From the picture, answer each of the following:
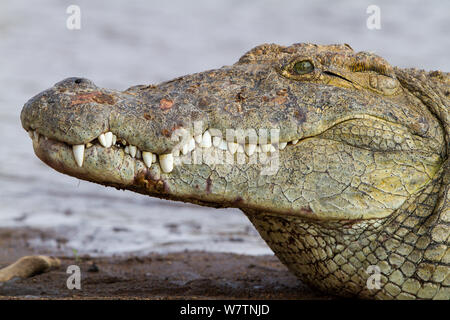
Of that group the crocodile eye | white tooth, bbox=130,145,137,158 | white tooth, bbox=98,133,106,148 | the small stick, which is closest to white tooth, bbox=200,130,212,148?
white tooth, bbox=130,145,137,158

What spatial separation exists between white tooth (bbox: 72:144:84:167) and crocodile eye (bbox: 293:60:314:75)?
Result: 3.73 feet

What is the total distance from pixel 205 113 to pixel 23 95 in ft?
30.8

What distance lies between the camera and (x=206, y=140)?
2453mm

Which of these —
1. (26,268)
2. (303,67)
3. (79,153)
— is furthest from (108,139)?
(26,268)

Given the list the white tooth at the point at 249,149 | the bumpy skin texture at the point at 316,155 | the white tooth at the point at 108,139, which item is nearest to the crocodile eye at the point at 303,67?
the bumpy skin texture at the point at 316,155

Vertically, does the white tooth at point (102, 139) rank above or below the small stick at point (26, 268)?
above

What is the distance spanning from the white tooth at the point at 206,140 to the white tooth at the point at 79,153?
0.51m

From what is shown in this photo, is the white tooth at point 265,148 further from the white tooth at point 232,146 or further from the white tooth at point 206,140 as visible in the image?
the white tooth at point 206,140

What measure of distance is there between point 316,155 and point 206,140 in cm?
54

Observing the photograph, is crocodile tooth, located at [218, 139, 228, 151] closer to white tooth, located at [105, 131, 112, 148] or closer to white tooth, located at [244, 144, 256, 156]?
white tooth, located at [244, 144, 256, 156]

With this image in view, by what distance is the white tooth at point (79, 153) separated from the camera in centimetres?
227
